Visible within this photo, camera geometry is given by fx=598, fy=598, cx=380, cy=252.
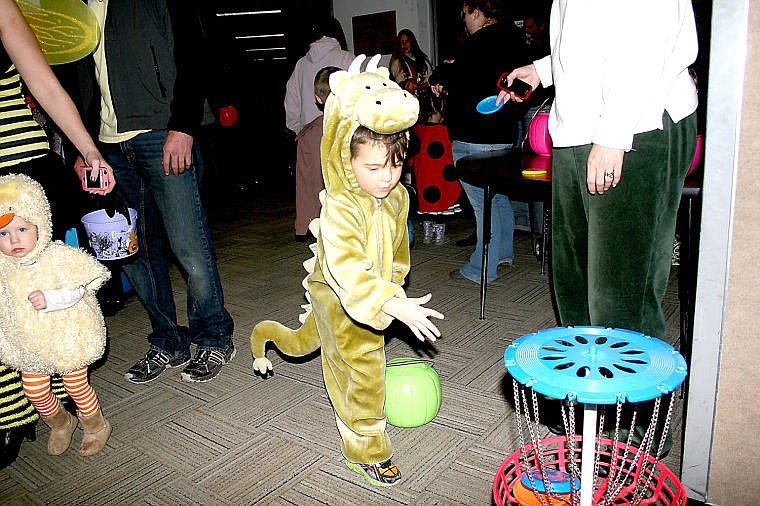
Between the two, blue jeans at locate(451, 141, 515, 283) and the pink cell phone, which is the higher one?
the pink cell phone

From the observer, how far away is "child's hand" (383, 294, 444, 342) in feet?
3.99

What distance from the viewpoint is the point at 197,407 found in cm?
208

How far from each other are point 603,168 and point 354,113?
0.57 meters

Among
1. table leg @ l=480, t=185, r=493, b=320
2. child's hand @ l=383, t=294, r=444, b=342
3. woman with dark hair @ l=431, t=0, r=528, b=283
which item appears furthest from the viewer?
woman with dark hair @ l=431, t=0, r=528, b=283

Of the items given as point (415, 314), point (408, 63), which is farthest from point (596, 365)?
point (408, 63)

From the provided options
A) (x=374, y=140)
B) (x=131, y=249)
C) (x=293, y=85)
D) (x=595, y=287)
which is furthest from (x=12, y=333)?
(x=293, y=85)

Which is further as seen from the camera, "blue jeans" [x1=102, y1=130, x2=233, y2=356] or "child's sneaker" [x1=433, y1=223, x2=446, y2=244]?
"child's sneaker" [x1=433, y1=223, x2=446, y2=244]

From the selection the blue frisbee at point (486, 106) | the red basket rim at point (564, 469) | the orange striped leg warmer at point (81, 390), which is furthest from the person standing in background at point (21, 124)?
the red basket rim at point (564, 469)

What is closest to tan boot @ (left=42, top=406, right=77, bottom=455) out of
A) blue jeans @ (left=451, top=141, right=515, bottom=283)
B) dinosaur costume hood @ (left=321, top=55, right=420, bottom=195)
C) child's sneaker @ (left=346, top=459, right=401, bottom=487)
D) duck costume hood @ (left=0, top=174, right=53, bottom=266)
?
duck costume hood @ (left=0, top=174, right=53, bottom=266)

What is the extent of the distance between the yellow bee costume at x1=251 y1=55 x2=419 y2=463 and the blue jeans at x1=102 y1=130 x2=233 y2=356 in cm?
59

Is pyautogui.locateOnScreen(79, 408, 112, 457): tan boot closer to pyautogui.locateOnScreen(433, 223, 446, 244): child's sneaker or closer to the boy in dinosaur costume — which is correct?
the boy in dinosaur costume

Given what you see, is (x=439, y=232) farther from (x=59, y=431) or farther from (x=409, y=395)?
(x=59, y=431)

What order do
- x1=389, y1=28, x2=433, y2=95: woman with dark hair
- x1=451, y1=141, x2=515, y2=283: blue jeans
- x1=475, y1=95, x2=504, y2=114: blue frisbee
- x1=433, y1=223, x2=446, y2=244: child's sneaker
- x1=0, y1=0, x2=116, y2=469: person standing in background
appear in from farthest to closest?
x1=389, y1=28, x2=433, y2=95: woman with dark hair → x1=433, y1=223, x2=446, y2=244: child's sneaker → x1=451, y1=141, x2=515, y2=283: blue jeans → x1=475, y1=95, x2=504, y2=114: blue frisbee → x1=0, y1=0, x2=116, y2=469: person standing in background

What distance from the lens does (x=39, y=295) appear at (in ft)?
5.30
